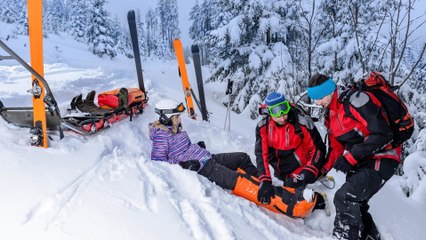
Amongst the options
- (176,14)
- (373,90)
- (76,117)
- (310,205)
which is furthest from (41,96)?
(176,14)

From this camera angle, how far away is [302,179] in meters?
4.15

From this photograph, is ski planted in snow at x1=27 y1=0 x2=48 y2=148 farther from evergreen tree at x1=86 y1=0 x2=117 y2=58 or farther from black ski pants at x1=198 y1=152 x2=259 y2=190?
evergreen tree at x1=86 y1=0 x2=117 y2=58

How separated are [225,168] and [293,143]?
92 cm

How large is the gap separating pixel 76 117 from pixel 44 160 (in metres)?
1.78

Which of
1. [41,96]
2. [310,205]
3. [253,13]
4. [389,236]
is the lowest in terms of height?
[389,236]

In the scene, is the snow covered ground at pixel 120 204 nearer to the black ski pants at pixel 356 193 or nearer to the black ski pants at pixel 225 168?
the black ski pants at pixel 356 193

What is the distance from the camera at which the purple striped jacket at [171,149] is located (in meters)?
4.63

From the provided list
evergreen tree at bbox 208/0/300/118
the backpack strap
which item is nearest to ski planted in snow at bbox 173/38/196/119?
evergreen tree at bbox 208/0/300/118

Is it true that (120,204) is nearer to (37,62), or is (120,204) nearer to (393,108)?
(37,62)

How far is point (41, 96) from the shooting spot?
437 cm

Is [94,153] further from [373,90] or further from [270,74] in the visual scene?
[270,74]

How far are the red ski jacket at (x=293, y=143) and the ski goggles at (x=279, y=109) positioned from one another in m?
0.23

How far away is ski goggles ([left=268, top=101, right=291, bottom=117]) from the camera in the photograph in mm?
4117

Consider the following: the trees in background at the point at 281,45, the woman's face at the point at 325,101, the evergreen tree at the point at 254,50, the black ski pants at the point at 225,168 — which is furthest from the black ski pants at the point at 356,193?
the evergreen tree at the point at 254,50
